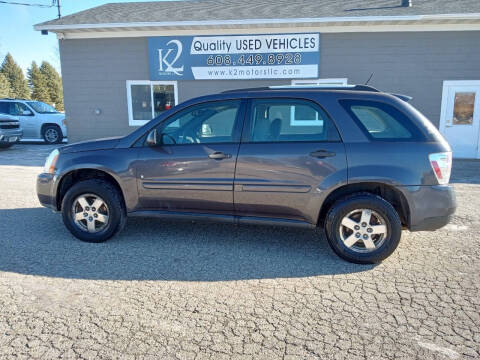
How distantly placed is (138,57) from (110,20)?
1284 millimetres

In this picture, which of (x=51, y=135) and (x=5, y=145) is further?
(x=51, y=135)

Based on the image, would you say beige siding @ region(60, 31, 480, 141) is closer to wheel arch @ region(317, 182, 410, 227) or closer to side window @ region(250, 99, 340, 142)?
side window @ region(250, 99, 340, 142)

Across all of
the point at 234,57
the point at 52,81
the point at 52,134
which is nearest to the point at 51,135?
the point at 52,134

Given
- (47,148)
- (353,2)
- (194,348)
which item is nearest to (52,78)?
(47,148)

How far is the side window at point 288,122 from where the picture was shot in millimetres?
3609

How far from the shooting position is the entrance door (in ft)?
32.6

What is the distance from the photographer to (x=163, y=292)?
9.95 ft

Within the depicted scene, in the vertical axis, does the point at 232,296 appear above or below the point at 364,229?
below

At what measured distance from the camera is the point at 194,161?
383cm

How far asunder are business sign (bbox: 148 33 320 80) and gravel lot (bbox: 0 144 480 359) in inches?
275

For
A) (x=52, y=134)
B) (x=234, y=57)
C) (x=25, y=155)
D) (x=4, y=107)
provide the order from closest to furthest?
(x=234, y=57)
(x=25, y=155)
(x=4, y=107)
(x=52, y=134)

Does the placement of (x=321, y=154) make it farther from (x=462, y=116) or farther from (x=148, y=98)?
(x=148, y=98)

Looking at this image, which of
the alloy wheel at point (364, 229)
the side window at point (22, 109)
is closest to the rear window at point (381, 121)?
the alloy wheel at point (364, 229)

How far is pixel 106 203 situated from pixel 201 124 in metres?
1.43
